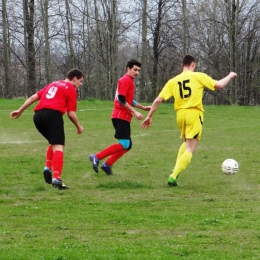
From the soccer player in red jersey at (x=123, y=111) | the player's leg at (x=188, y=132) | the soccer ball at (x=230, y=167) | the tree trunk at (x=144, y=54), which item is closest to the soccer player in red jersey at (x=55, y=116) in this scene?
the soccer player in red jersey at (x=123, y=111)

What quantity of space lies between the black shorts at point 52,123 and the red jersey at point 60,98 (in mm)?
72

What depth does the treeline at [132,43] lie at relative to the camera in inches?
1465

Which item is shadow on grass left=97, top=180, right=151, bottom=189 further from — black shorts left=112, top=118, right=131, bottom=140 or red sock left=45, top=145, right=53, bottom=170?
black shorts left=112, top=118, right=131, bottom=140

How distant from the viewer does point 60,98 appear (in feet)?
26.4

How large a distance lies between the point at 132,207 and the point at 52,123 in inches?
75.7

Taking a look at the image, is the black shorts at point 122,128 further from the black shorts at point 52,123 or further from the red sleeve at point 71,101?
the black shorts at point 52,123

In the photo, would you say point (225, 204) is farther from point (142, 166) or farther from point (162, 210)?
point (142, 166)

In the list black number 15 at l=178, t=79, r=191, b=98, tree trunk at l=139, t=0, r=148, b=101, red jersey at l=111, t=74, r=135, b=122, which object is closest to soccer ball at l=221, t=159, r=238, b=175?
black number 15 at l=178, t=79, r=191, b=98

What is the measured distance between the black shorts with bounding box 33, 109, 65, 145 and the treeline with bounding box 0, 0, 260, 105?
86.8 ft

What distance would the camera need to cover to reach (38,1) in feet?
124

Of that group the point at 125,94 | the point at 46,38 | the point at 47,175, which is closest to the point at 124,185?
the point at 47,175

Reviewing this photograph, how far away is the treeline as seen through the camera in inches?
1465

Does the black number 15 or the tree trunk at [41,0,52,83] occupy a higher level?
the tree trunk at [41,0,52,83]

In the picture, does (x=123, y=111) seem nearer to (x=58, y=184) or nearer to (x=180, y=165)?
(x=180, y=165)
